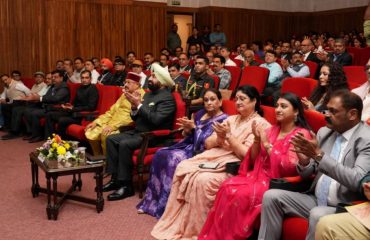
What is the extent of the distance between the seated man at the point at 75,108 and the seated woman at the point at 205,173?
2.80 meters

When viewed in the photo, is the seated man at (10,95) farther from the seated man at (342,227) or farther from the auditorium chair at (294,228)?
the seated man at (342,227)

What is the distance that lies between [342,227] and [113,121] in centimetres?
333

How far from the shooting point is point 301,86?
4605 mm

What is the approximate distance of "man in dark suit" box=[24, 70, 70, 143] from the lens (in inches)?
271

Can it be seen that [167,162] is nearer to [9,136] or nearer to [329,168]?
[329,168]

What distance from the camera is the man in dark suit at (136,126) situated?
4.34 m

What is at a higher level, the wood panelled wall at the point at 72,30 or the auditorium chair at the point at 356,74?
the wood panelled wall at the point at 72,30

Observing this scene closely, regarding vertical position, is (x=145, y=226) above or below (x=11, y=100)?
below

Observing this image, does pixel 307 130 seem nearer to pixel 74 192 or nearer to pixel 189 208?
pixel 189 208

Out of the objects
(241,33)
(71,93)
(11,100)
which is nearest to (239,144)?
(71,93)

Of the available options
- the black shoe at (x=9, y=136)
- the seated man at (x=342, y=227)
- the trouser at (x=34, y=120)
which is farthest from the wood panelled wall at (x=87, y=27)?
the seated man at (x=342, y=227)

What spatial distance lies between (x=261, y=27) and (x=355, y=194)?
11.7m

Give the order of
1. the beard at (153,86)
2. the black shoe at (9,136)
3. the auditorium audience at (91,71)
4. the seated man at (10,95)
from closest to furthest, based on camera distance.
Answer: the beard at (153,86)
the black shoe at (9,136)
the seated man at (10,95)
the auditorium audience at (91,71)

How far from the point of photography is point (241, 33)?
13.3 m
